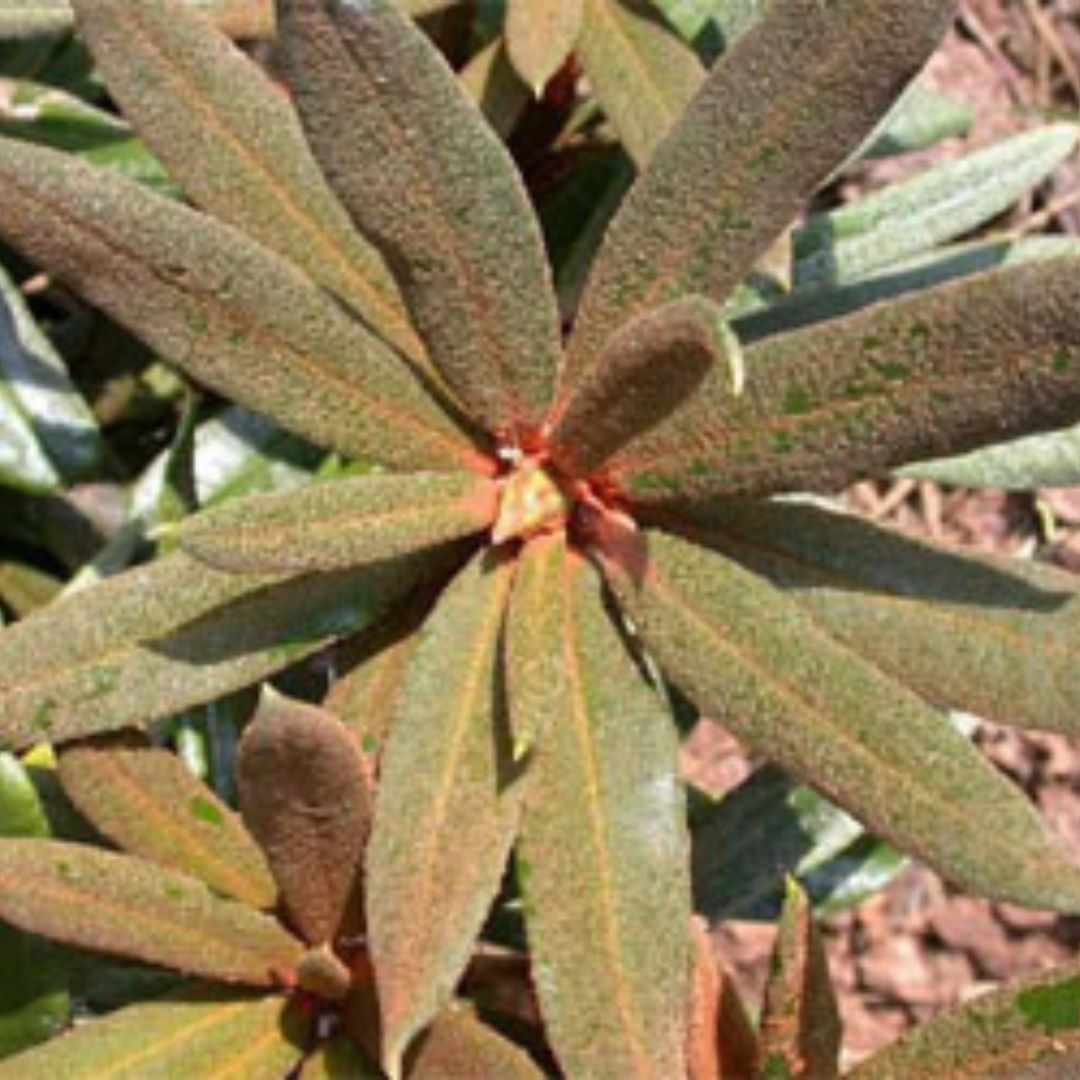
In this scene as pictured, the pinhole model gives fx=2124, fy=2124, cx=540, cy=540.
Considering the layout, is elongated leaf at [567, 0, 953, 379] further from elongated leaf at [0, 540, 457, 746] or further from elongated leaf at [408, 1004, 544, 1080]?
elongated leaf at [408, 1004, 544, 1080]

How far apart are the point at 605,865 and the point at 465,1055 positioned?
0.55ft

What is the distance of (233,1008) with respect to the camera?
4.03 ft

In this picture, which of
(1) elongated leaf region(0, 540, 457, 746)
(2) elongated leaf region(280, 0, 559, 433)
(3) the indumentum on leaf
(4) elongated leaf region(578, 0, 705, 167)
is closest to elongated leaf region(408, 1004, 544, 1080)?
(3) the indumentum on leaf

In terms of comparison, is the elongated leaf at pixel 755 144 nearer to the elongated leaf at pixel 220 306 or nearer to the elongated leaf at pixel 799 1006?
the elongated leaf at pixel 220 306

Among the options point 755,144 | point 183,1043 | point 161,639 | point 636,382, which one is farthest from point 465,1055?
point 755,144

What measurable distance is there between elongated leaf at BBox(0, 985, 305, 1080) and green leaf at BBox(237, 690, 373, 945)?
6 centimetres

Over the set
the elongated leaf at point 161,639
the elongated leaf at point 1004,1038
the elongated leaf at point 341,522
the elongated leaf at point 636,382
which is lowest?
the elongated leaf at point 1004,1038

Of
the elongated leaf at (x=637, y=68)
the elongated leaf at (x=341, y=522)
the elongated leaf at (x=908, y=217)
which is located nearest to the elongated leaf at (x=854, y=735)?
the elongated leaf at (x=341, y=522)

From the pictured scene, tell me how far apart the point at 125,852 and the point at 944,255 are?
0.75m

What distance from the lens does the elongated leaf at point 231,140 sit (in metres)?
1.16

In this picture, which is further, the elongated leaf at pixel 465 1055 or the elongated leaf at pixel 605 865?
the elongated leaf at pixel 465 1055

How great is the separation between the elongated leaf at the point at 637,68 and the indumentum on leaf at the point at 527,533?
0.82ft

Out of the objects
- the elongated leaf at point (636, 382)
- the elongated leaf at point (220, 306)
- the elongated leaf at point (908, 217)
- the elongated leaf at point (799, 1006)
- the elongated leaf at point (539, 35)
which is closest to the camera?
the elongated leaf at point (636, 382)

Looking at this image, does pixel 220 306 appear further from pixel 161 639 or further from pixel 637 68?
pixel 637 68
